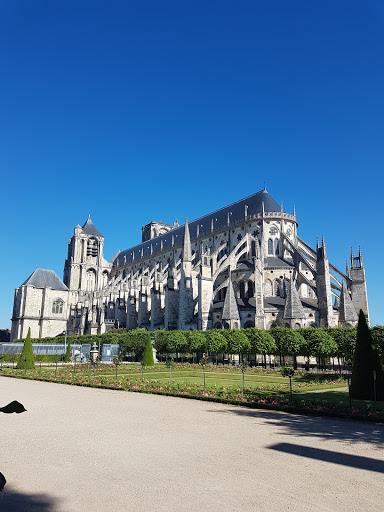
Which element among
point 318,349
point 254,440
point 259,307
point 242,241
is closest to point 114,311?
point 242,241

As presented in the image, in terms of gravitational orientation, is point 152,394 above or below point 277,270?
below

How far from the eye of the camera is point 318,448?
727 cm

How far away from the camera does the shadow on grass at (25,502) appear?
4387 millimetres

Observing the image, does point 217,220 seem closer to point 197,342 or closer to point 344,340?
point 197,342

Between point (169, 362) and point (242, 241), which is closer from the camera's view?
point (169, 362)

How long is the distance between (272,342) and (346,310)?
9.25 metres

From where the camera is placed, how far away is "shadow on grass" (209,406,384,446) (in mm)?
8398

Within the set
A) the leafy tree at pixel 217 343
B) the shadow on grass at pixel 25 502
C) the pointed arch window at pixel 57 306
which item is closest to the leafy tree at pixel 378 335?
the leafy tree at pixel 217 343

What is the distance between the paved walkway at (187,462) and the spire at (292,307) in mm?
26970

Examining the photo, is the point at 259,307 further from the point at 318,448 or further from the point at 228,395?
the point at 318,448

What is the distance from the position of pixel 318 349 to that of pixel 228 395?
1757 centimetres

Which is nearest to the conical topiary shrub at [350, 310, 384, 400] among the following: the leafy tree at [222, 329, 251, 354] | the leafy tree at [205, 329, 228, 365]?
the leafy tree at [222, 329, 251, 354]

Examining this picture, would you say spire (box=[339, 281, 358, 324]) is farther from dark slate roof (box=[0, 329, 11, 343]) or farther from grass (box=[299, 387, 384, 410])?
dark slate roof (box=[0, 329, 11, 343])

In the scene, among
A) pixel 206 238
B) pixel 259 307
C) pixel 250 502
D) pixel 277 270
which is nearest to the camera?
pixel 250 502
